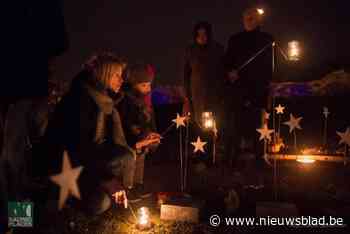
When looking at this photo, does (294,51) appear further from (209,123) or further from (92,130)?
(92,130)

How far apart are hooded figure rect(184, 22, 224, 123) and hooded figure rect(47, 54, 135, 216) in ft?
8.24

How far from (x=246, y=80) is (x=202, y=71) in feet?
2.79

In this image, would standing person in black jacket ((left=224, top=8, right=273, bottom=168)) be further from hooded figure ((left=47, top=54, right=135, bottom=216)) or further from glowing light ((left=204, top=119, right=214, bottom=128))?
hooded figure ((left=47, top=54, right=135, bottom=216))

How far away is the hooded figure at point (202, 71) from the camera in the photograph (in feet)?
21.4

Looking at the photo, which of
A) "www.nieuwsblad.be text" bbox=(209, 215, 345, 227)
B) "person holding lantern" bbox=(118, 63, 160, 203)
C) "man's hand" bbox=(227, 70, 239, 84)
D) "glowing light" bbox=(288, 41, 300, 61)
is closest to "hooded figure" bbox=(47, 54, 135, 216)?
"person holding lantern" bbox=(118, 63, 160, 203)

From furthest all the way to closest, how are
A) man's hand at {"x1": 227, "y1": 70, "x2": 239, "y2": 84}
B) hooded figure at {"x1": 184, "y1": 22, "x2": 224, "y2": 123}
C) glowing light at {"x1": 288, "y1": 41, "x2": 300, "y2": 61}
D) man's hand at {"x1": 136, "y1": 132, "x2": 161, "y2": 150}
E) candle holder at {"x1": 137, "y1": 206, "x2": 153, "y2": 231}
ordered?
hooded figure at {"x1": 184, "y1": 22, "x2": 224, "y2": 123}
man's hand at {"x1": 227, "y1": 70, "x2": 239, "y2": 84}
glowing light at {"x1": 288, "y1": 41, "x2": 300, "y2": 61}
man's hand at {"x1": 136, "y1": 132, "x2": 161, "y2": 150}
candle holder at {"x1": 137, "y1": 206, "x2": 153, "y2": 231}

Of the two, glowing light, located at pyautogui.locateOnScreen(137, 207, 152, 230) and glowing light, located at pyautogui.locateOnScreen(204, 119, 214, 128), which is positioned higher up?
glowing light, located at pyautogui.locateOnScreen(204, 119, 214, 128)

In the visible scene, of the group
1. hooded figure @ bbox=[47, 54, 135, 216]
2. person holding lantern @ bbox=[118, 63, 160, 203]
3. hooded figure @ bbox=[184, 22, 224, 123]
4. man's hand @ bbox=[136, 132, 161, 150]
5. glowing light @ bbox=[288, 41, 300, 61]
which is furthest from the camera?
hooded figure @ bbox=[184, 22, 224, 123]

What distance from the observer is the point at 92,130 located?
416 cm

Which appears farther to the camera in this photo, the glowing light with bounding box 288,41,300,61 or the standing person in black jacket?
the standing person in black jacket

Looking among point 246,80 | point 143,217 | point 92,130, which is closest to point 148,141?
point 92,130

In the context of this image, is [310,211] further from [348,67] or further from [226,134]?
[348,67]

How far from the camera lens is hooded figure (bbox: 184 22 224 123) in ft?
21.4

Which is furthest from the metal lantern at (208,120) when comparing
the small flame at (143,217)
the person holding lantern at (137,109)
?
the small flame at (143,217)
